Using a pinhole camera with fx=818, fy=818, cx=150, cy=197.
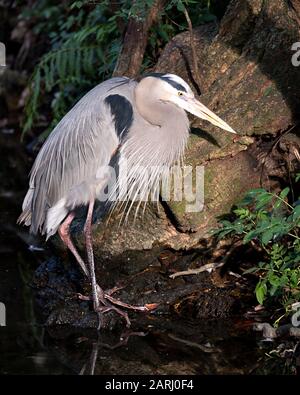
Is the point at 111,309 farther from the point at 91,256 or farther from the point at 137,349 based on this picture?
the point at 137,349

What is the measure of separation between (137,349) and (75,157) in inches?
58.8

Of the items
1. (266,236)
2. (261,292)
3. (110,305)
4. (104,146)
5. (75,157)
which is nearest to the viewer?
(266,236)

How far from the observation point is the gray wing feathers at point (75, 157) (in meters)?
5.43

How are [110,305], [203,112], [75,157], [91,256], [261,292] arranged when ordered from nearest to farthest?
[261,292] < [203,112] < [110,305] < [91,256] < [75,157]

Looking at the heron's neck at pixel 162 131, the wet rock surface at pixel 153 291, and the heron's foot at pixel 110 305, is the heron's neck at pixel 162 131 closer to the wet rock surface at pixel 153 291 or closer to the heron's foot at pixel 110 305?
the wet rock surface at pixel 153 291

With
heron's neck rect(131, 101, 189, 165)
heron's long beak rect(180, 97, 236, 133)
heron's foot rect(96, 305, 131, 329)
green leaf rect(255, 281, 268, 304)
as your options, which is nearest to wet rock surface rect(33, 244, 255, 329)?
heron's foot rect(96, 305, 131, 329)

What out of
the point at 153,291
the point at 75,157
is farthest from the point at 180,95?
the point at 153,291

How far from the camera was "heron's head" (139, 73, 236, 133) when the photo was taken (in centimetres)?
503

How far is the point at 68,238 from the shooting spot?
5609mm

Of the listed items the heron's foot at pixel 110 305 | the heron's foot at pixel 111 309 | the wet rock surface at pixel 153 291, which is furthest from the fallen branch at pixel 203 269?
the heron's foot at pixel 111 309

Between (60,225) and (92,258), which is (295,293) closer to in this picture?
(92,258)

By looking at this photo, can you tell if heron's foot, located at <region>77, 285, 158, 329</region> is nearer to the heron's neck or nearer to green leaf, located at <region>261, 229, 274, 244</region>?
the heron's neck

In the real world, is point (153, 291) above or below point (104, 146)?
below

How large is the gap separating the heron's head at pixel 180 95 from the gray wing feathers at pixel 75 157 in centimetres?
31
